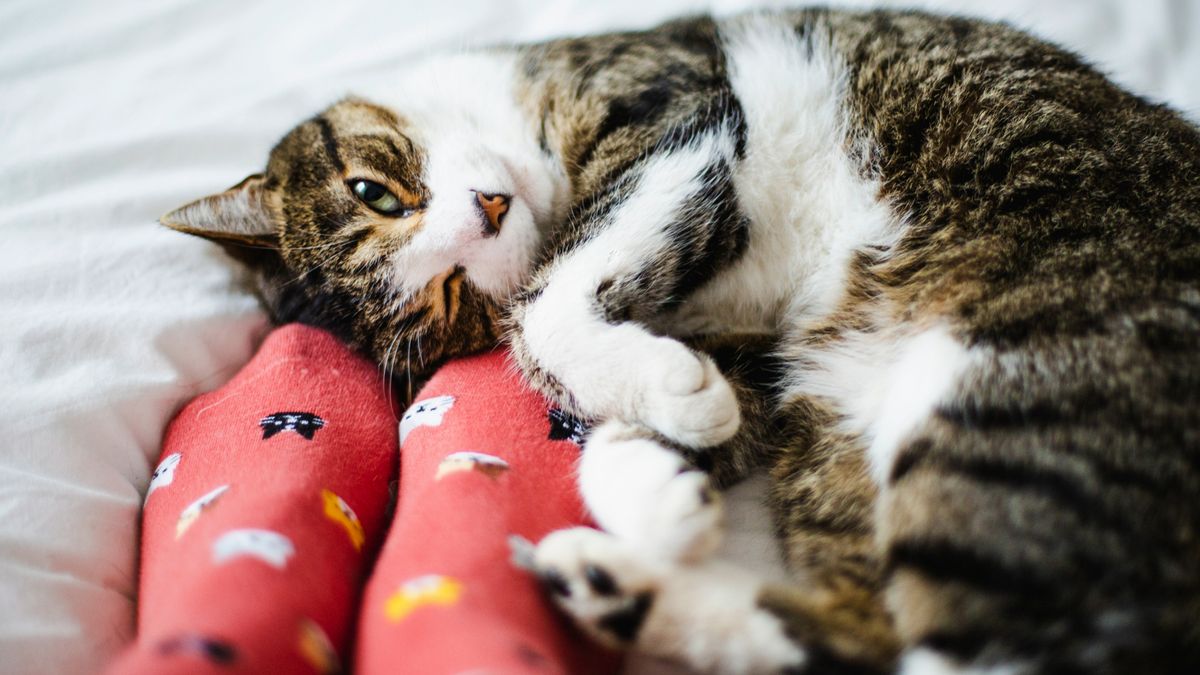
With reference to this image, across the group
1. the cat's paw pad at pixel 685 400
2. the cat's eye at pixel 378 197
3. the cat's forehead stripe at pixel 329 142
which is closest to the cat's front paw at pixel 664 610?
the cat's paw pad at pixel 685 400

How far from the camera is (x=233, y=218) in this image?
4.48 ft

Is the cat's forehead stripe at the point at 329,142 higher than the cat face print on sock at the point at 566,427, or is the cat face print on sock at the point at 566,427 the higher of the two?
the cat's forehead stripe at the point at 329,142

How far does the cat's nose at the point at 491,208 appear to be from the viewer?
4.01 ft

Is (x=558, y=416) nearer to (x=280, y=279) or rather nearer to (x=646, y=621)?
(x=646, y=621)

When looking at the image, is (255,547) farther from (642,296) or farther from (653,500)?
(642,296)

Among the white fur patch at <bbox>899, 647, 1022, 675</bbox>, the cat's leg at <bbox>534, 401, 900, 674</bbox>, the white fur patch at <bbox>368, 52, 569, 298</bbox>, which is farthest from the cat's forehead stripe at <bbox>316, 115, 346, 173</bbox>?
the white fur patch at <bbox>899, 647, 1022, 675</bbox>

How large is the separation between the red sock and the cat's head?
0.11 m

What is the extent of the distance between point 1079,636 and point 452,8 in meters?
1.86

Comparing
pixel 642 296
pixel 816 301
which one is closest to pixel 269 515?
pixel 642 296

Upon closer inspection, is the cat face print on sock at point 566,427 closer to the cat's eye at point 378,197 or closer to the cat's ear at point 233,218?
the cat's eye at point 378,197

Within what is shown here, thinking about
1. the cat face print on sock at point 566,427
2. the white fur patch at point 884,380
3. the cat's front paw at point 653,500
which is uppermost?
the white fur patch at point 884,380

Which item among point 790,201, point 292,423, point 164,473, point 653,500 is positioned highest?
point 790,201

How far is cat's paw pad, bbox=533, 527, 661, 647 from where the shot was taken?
86 centimetres

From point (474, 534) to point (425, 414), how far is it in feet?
1.09
